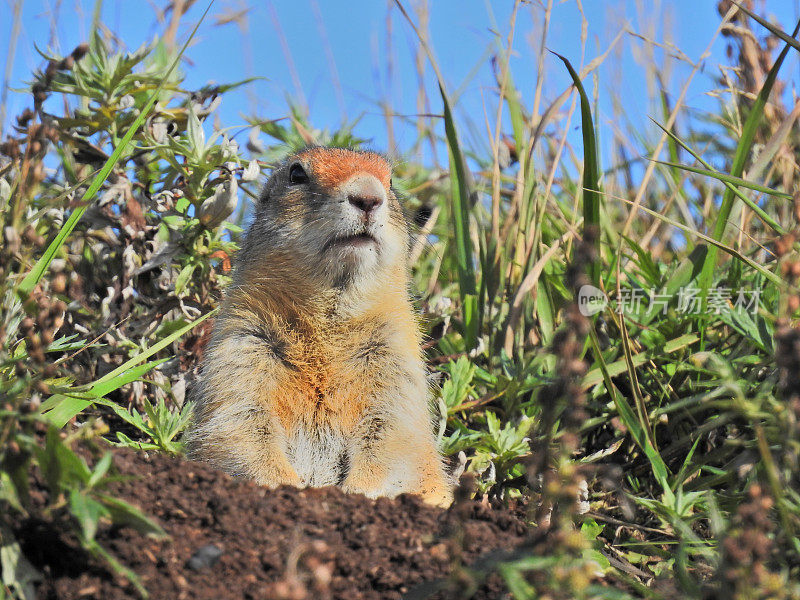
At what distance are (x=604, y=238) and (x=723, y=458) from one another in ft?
5.99

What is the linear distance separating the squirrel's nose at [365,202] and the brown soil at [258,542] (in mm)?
1378

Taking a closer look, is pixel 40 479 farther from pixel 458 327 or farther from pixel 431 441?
pixel 458 327

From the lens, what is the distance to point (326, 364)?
3799 millimetres

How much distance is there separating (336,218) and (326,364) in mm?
678

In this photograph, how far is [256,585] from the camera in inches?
93.0

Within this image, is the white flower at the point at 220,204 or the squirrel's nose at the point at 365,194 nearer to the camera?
the squirrel's nose at the point at 365,194

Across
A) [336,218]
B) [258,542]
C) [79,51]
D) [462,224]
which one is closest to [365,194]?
[336,218]

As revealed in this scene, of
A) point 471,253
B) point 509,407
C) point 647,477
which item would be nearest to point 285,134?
point 471,253

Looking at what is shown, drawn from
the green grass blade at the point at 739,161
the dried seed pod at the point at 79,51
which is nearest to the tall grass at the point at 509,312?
the green grass blade at the point at 739,161

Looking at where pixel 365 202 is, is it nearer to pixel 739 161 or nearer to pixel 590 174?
pixel 590 174

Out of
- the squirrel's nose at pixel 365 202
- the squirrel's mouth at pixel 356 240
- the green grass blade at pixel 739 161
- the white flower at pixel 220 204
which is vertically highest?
the green grass blade at pixel 739 161

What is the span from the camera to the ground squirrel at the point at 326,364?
3635mm

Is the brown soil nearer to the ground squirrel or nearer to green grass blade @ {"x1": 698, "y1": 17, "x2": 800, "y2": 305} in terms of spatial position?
the ground squirrel

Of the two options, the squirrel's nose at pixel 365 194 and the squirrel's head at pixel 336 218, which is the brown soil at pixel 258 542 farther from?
the squirrel's nose at pixel 365 194
